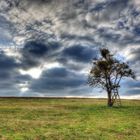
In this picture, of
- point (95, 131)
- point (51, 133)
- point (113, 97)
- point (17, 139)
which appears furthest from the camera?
point (113, 97)

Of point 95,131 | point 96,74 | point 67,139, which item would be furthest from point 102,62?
point 67,139

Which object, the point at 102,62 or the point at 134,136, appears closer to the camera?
the point at 134,136

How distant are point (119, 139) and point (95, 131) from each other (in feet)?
12.7

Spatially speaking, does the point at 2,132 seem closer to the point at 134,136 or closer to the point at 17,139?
the point at 17,139

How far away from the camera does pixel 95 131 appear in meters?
27.9

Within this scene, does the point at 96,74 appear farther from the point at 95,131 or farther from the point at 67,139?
the point at 67,139

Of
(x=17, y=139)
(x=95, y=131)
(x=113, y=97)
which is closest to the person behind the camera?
(x=17, y=139)

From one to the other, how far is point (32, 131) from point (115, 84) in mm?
49346

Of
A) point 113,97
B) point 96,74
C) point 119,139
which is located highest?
point 96,74

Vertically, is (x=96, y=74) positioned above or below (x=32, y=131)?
above

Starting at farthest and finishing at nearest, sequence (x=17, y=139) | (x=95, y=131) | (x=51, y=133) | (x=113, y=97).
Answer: (x=113, y=97)
(x=95, y=131)
(x=51, y=133)
(x=17, y=139)

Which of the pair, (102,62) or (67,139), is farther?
(102,62)

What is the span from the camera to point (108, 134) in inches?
1048

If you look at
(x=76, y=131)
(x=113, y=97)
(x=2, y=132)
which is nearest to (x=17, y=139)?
(x=2, y=132)
